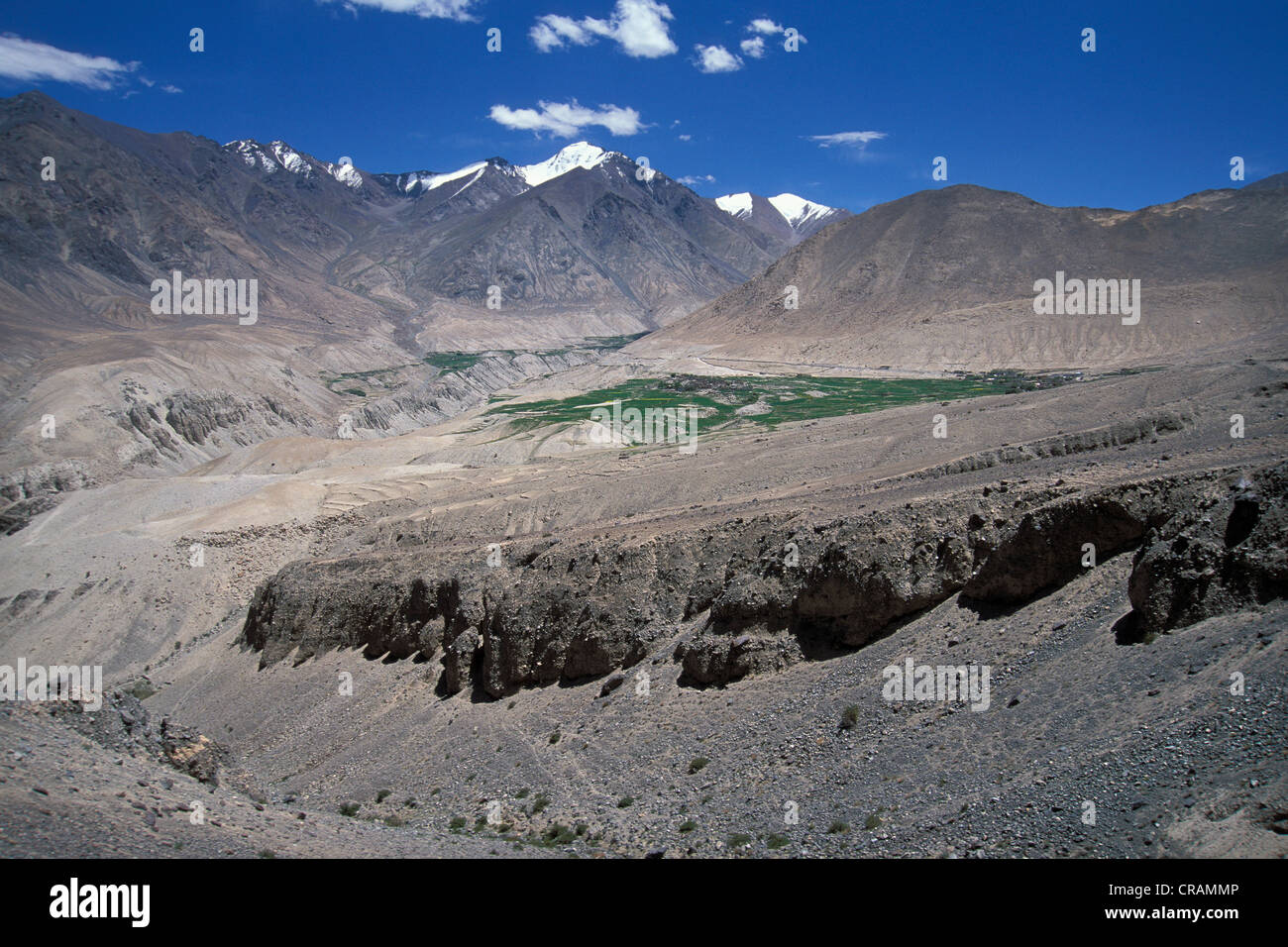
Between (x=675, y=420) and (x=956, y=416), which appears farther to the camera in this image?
(x=675, y=420)

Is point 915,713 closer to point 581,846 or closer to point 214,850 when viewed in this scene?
point 581,846

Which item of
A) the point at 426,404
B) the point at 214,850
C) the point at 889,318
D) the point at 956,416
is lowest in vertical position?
the point at 214,850

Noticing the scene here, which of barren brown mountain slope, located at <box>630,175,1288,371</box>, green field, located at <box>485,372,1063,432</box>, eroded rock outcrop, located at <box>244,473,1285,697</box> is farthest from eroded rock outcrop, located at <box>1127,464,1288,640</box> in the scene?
barren brown mountain slope, located at <box>630,175,1288,371</box>

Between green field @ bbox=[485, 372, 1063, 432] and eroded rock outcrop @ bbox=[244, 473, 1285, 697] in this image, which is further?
green field @ bbox=[485, 372, 1063, 432]

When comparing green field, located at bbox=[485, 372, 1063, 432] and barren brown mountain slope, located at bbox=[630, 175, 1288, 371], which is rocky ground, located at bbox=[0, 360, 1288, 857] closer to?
green field, located at bbox=[485, 372, 1063, 432]

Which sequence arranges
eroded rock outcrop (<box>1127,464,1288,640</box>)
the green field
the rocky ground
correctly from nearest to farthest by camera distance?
1. the rocky ground
2. eroded rock outcrop (<box>1127,464,1288,640</box>)
3. the green field

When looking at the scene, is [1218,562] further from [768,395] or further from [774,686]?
[768,395]

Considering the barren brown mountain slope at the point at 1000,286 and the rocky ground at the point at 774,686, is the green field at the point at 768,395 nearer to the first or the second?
the barren brown mountain slope at the point at 1000,286

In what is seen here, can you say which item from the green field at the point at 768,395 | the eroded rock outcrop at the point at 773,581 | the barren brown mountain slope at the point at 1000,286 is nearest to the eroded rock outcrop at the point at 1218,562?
the eroded rock outcrop at the point at 773,581
